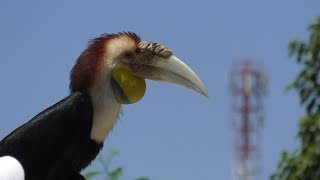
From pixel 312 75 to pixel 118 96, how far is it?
415 cm

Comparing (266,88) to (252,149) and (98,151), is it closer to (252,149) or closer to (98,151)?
(252,149)

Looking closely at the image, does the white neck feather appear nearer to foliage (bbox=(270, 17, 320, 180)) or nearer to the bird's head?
the bird's head

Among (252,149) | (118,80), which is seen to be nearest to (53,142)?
(118,80)

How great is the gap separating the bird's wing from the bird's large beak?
352 millimetres

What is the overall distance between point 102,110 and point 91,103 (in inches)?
2.4

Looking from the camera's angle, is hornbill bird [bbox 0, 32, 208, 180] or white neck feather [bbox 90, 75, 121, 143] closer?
hornbill bird [bbox 0, 32, 208, 180]

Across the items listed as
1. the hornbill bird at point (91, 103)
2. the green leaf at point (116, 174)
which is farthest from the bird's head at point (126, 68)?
the green leaf at point (116, 174)

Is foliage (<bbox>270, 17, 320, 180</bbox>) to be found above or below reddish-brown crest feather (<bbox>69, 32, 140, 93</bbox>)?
above

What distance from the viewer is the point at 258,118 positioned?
24.0 metres

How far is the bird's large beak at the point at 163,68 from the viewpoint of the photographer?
4.68m

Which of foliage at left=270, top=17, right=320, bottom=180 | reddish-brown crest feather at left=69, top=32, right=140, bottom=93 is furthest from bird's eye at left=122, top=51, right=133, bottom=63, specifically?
foliage at left=270, top=17, right=320, bottom=180

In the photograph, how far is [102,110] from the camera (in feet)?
15.0

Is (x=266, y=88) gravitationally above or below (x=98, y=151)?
above

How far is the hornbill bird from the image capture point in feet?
14.6
